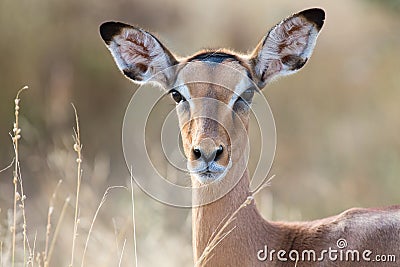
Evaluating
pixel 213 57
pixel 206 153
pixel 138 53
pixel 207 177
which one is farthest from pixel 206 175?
pixel 138 53

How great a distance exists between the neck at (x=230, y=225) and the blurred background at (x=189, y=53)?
3.83 meters

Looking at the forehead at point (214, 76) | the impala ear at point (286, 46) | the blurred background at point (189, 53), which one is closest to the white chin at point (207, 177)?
the forehead at point (214, 76)

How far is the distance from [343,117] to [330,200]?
3.03 metres

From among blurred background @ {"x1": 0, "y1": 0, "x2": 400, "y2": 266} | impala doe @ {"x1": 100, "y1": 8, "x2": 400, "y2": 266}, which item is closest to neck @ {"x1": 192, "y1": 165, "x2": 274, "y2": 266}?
impala doe @ {"x1": 100, "y1": 8, "x2": 400, "y2": 266}

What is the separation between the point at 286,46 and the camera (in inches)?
257

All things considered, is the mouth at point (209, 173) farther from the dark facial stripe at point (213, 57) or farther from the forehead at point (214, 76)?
the dark facial stripe at point (213, 57)

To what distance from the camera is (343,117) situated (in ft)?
48.3

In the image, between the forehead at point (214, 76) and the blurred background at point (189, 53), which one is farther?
the blurred background at point (189, 53)

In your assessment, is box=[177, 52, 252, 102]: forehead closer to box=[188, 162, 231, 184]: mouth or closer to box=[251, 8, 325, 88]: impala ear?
box=[251, 8, 325, 88]: impala ear

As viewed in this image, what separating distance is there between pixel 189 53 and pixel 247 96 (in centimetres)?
855

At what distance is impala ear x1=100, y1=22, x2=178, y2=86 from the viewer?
645cm

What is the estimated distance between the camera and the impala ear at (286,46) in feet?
20.9

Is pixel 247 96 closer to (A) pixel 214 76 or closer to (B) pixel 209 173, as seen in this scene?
(A) pixel 214 76

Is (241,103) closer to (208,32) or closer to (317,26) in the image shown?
(317,26)
